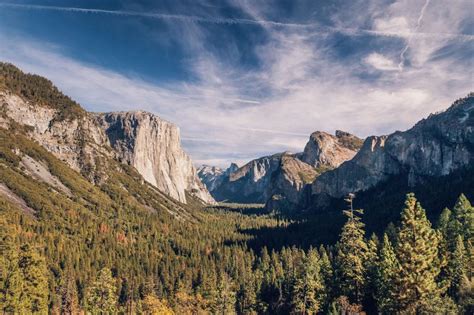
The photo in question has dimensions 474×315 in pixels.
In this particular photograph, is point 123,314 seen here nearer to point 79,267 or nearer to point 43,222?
point 79,267

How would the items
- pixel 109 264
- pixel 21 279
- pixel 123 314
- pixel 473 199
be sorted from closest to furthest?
pixel 21 279 < pixel 123 314 < pixel 109 264 < pixel 473 199

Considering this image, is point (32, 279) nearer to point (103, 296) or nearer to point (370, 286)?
point (103, 296)

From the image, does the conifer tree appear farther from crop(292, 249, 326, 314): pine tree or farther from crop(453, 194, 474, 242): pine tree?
crop(292, 249, 326, 314): pine tree

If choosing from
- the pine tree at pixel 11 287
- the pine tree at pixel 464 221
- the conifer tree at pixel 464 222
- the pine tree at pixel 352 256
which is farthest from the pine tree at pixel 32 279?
the pine tree at pixel 464 221

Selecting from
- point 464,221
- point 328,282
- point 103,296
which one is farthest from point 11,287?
point 464,221

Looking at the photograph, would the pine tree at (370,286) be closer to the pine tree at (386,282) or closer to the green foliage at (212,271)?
the green foliage at (212,271)

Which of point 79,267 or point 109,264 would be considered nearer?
point 79,267

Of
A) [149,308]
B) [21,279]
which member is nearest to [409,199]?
[21,279]
